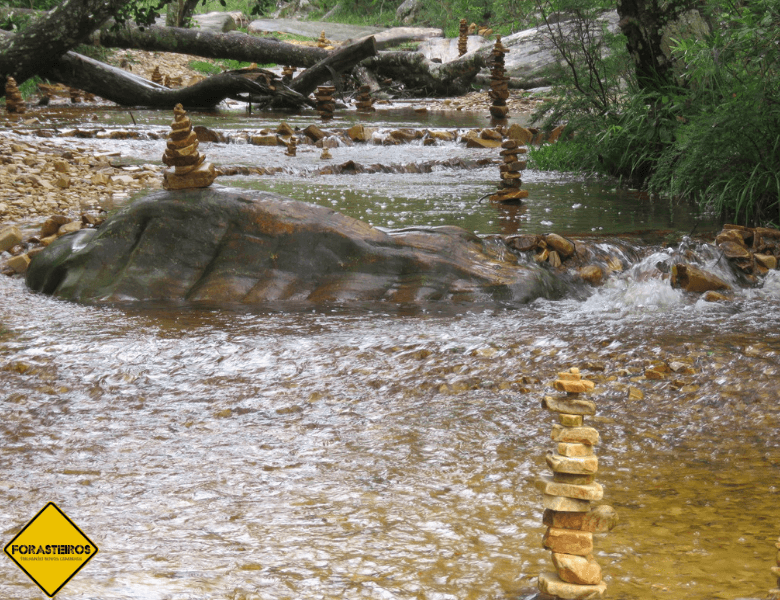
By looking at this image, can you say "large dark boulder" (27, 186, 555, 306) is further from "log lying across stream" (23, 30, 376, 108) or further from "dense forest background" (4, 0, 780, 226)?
"log lying across stream" (23, 30, 376, 108)

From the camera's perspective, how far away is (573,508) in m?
1.73

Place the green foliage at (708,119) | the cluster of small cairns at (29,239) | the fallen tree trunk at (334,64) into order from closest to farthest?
the cluster of small cairns at (29,239) → the green foliage at (708,119) → the fallen tree trunk at (334,64)

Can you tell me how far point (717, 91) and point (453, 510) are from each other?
5.76 m

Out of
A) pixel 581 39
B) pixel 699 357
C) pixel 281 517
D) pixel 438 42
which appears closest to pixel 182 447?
pixel 281 517

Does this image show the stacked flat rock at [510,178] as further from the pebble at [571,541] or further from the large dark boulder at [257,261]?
the pebble at [571,541]

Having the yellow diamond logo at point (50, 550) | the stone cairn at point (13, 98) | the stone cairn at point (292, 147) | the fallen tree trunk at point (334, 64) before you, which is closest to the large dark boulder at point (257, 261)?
the yellow diamond logo at point (50, 550)

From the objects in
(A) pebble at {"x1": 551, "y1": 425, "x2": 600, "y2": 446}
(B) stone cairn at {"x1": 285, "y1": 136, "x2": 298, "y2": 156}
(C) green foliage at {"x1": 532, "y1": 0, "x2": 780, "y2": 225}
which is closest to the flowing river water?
(A) pebble at {"x1": 551, "y1": 425, "x2": 600, "y2": 446}

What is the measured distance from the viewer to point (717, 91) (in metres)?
6.76

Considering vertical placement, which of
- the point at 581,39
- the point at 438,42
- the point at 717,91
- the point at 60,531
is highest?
the point at 438,42

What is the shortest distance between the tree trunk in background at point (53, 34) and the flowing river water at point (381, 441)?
26.8 feet

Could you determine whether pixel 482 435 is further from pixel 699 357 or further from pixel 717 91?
pixel 717 91

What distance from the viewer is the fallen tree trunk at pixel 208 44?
55.2 ft

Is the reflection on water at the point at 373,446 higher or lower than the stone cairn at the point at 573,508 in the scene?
lower

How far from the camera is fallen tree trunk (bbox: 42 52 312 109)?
47.1ft
